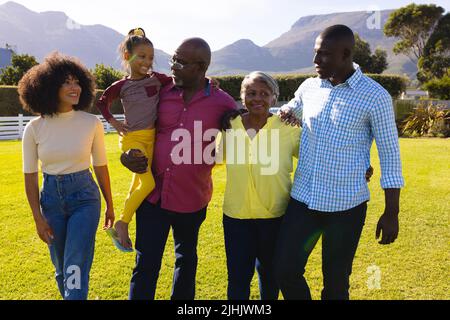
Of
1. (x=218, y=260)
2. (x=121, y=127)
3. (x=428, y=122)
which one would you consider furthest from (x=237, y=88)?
(x=121, y=127)

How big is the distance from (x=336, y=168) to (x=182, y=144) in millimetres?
998

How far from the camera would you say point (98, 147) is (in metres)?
3.00

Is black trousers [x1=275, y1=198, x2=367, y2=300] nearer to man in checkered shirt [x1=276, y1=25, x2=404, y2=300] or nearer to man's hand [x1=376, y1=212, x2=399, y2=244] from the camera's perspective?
man in checkered shirt [x1=276, y1=25, x2=404, y2=300]

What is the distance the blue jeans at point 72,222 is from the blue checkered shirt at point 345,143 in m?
1.36

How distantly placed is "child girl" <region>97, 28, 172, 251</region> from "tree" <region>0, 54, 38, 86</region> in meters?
29.3

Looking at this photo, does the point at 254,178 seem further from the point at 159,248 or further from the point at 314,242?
the point at 159,248

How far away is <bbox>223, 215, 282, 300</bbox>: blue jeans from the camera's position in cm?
284

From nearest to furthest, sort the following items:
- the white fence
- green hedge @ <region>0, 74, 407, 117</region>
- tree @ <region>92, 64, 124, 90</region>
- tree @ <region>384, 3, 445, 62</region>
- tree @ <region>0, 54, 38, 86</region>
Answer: the white fence
green hedge @ <region>0, 74, 407, 117</region>
tree @ <region>92, 64, 124, 90</region>
tree @ <region>0, 54, 38, 86</region>
tree @ <region>384, 3, 445, 62</region>

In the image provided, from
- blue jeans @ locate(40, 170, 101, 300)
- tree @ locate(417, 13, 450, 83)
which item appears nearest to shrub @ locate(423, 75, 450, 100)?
tree @ locate(417, 13, 450, 83)

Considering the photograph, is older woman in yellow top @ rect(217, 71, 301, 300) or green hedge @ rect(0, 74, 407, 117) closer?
older woman in yellow top @ rect(217, 71, 301, 300)

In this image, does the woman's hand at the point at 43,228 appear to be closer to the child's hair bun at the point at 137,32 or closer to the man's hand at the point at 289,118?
the child's hair bun at the point at 137,32

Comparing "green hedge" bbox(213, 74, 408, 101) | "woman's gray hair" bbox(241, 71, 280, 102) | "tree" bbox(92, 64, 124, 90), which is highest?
"tree" bbox(92, 64, 124, 90)

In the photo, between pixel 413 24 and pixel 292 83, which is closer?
pixel 292 83

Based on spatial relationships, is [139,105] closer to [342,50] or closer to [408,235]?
[342,50]
